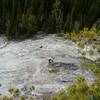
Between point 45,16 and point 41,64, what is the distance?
136cm

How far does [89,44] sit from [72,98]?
1903mm

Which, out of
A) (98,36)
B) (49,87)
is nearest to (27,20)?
(98,36)

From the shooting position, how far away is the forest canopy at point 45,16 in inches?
257

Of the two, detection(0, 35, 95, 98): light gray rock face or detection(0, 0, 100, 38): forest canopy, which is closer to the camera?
detection(0, 35, 95, 98): light gray rock face

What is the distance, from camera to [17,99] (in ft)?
15.5

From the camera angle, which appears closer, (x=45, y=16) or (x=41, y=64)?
(x=41, y=64)

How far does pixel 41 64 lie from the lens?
18.3 feet

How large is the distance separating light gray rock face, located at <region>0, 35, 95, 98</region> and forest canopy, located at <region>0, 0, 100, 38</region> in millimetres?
305

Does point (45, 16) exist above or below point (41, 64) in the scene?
above

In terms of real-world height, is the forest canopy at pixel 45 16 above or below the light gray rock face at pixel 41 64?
above

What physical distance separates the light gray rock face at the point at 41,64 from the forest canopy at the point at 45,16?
0.30 meters

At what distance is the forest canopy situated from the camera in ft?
21.5

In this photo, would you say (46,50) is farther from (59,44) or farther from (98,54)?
(98,54)

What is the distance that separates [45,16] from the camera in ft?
21.9
